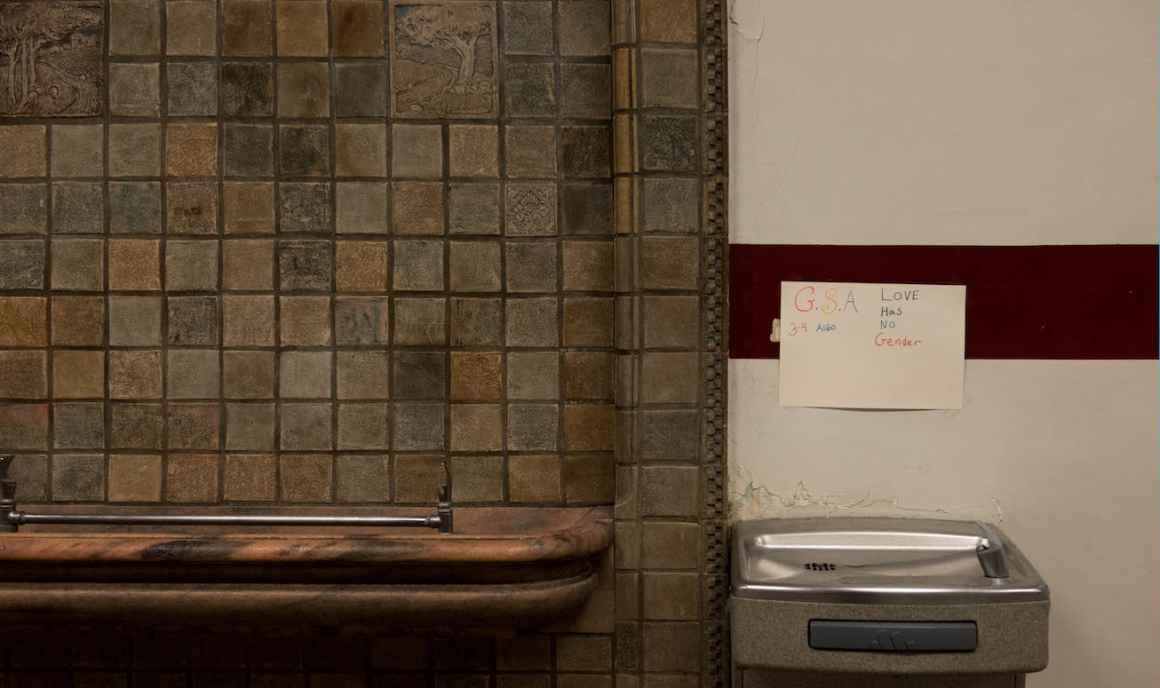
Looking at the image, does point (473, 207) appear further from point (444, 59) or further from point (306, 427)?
point (306, 427)

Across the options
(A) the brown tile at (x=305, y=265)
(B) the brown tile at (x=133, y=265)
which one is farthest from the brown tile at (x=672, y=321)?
(B) the brown tile at (x=133, y=265)

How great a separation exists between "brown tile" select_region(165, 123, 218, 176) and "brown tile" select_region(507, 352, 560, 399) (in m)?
0.67

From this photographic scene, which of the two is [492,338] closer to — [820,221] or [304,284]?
[304,284]

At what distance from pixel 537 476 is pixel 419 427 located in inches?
9.5

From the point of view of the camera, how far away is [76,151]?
5.84 ft

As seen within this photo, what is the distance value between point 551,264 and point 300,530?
0.67 m

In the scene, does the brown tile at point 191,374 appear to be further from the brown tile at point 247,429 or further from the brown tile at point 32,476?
the brown tile at point 32,476

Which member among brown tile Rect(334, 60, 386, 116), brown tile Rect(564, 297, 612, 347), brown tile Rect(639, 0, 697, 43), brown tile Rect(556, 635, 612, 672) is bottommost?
brown tile Rect(556, 635, 612, 672)

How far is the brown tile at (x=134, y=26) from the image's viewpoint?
5.80 feet

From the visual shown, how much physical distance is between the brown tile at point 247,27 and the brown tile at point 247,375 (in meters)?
0.57

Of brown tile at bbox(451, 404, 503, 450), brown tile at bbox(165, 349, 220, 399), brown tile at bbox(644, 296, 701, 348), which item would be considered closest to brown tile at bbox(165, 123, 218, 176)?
brown tile at bbox(165, 349, 220, 399)

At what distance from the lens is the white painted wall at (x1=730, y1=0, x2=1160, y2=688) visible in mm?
1692

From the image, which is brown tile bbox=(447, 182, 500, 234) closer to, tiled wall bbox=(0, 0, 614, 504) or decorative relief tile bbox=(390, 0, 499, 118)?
tiled wall bbox=(0, 0, 614, 504)

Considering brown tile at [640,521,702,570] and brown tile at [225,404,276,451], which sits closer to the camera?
brown tile at [640,521,702,570]
